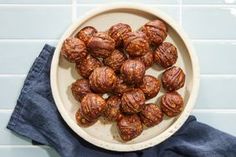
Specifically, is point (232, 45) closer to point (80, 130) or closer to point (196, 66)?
point (196, 66)

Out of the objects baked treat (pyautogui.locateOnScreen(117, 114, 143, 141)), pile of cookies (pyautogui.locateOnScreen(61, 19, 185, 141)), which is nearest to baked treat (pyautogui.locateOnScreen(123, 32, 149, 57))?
pile of cookies (pyautogui.locateOnScreen(61, 19, 185, 141))

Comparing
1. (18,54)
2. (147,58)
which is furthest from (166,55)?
(18,54)

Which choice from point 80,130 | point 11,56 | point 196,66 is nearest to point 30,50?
point 11,56

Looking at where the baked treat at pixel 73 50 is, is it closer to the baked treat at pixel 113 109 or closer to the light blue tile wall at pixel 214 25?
the baked treat at pixel 113 109

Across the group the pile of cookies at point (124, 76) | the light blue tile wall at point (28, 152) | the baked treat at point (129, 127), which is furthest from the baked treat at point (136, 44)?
the light blue tile wall at point (28, 152)

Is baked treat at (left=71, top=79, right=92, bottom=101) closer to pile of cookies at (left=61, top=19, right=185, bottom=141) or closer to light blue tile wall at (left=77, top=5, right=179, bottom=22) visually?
pile of cookies at (left=61, top=19, right=185, bottom=141)

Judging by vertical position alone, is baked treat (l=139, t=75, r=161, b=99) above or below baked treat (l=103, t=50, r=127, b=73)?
below
